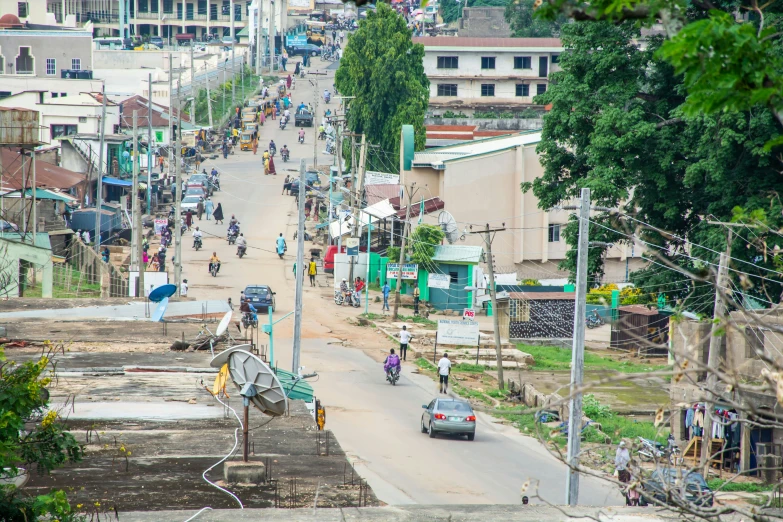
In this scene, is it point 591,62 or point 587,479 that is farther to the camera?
point 591,62

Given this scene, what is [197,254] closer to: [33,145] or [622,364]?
[33,145]

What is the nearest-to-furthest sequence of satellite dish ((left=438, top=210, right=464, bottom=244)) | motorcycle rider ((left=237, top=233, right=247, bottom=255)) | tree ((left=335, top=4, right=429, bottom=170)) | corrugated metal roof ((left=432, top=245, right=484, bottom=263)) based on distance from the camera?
satellite dish ((left=438, top=210, right=464, bottom=244)) → corrugated metal roof ((left=432, top=245, right=484, bottom=263)) → motorcycle rider ((left=237, top=233, right=247, bottom=255)) → tree ((left=335, top=4, right=429, bottom=170))

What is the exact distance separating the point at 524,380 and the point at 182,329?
11424 millimetres

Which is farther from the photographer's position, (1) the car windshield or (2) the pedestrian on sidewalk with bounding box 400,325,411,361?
(2) the pedestrian on sidewalk with bounding box 400,325,411,361

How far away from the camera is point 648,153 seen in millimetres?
29297

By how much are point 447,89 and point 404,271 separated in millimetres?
43136

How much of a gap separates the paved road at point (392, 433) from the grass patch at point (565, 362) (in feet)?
17.1

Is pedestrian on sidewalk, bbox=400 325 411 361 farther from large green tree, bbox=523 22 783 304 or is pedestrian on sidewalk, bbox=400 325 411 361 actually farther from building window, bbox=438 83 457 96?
building window, bbox=438 83 457 96

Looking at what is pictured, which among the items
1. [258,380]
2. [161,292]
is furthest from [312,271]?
[258,380]

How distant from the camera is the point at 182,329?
27641 mm

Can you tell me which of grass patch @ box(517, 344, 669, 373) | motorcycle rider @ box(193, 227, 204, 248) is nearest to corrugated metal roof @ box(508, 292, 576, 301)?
grass patch @ box(517, 344, 669, 373)

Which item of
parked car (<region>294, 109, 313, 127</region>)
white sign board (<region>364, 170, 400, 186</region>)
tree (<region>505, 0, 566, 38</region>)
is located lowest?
white sign board (<region>364, 170, 400, 186</region>)

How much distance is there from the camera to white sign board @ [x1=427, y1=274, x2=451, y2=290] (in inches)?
1691

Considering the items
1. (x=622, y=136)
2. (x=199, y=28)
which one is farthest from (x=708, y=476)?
(x=199, y=28)
